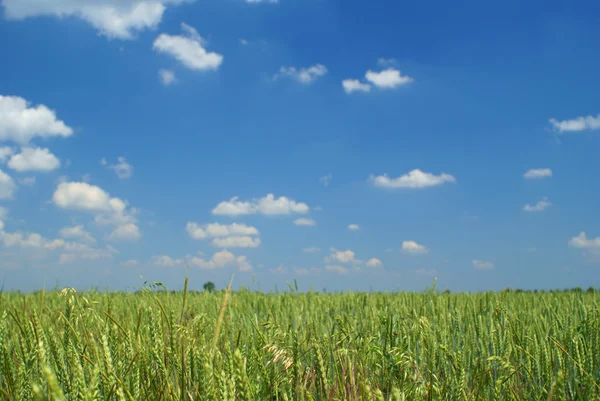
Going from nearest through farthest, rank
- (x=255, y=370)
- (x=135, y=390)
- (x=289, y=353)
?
(x=135, y=390)
(x=255, y=370)
(x=289, y=353)

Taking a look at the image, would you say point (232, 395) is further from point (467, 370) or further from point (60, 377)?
point (467, 370)

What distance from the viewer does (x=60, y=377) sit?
60.4 inches

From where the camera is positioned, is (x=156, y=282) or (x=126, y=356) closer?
(x=156, y=282)

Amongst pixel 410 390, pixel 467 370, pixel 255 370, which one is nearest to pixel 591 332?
pixel 467 370

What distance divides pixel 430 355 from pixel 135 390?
0.99m

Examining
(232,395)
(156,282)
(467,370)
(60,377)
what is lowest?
(467,370)

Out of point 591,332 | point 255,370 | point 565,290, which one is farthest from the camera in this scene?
point 565,290

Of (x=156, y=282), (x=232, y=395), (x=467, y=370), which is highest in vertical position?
(x=156, y=282)

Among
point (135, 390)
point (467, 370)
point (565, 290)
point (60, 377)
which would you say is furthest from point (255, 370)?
point (565, 290)

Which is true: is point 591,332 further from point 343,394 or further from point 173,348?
point 173,348

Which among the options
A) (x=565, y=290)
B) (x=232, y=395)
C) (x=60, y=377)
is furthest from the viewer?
(x=565, y=290)

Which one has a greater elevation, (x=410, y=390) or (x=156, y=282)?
(x=156, y=282)

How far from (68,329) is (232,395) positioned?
35.5 inches

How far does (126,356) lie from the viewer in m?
1.68
